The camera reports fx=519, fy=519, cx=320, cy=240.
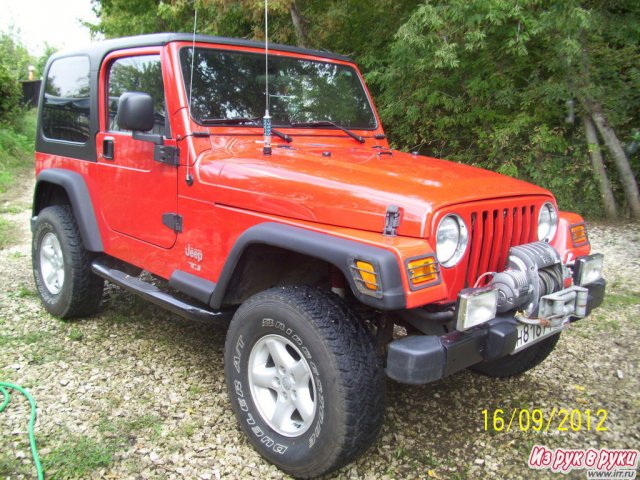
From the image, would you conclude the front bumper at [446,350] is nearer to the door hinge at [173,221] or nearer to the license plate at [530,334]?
the license plate at [530,334]

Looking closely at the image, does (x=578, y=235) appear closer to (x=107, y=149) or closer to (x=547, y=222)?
(x=547, y=222)

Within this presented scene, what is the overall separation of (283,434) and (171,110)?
1869 mm

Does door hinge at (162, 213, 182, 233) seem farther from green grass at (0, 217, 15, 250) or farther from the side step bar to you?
green grass at (0, 217, 15, 250)

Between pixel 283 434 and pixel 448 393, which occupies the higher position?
pixel 283 434

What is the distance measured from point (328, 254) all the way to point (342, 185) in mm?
395

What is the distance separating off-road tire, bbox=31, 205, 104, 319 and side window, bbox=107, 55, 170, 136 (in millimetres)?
895

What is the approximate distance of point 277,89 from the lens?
131 inches

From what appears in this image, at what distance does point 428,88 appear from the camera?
7938mm

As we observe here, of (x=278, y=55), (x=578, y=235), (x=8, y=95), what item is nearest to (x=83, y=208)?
(x=278, y=55)

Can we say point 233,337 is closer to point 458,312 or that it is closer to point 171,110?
point 458,312

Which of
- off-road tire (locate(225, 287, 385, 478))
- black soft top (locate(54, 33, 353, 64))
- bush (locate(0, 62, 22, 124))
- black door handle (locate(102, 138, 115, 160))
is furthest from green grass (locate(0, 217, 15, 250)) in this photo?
bush (locate(0, 62, 22, 124))

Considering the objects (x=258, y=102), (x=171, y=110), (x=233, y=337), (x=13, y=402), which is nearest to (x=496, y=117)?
(x=258, y=102)

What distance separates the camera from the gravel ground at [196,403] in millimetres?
2490

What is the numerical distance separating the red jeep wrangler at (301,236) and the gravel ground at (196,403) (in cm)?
27
